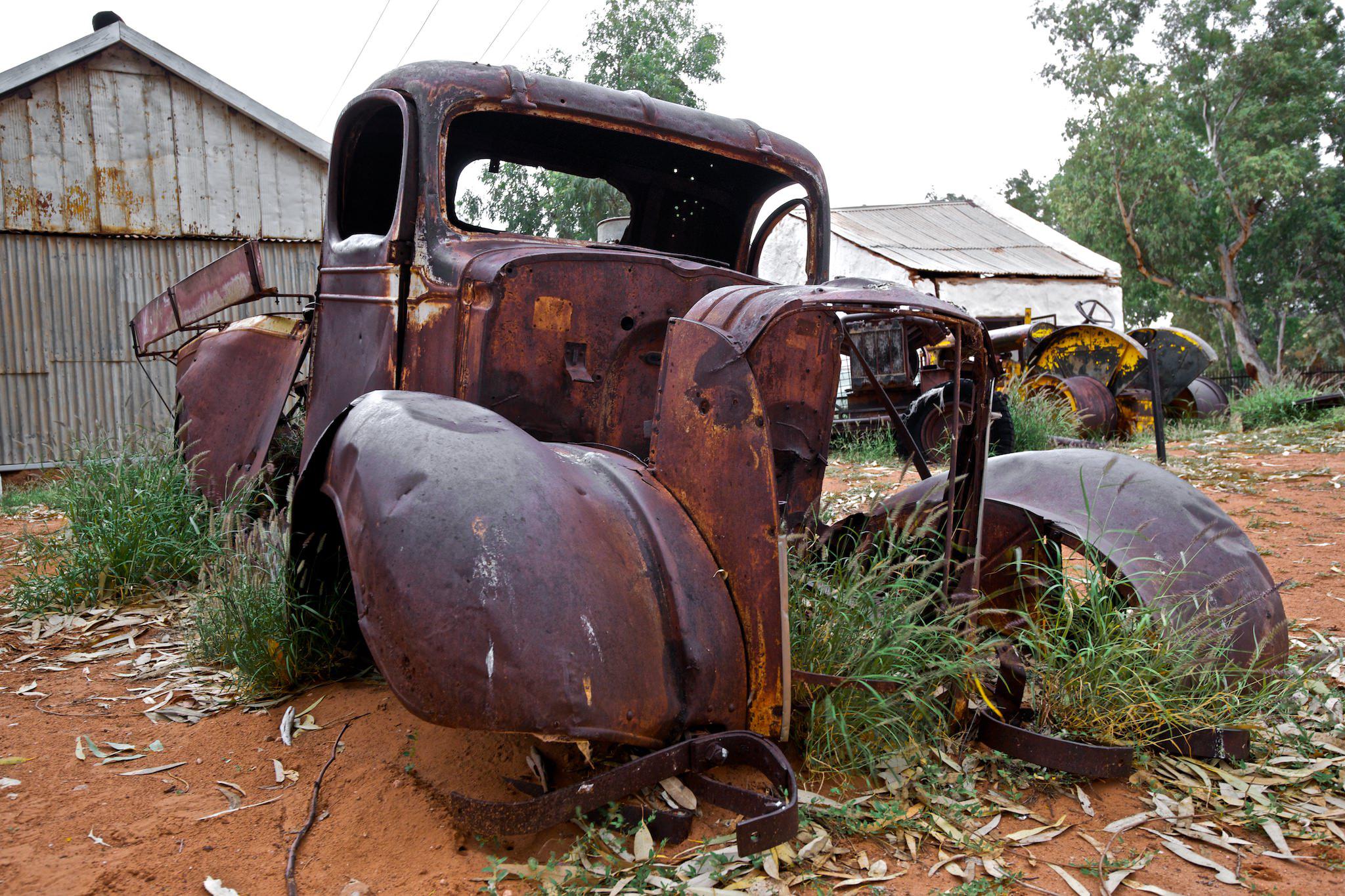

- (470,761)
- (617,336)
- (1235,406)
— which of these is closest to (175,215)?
(617,336)

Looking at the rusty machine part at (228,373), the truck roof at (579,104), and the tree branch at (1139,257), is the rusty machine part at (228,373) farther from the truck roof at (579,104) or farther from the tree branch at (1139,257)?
the tree branch at (1139,257)

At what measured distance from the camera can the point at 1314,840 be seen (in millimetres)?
2482

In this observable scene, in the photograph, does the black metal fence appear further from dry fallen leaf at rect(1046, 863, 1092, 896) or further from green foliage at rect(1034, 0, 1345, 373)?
dry fallen leaf at rect(1046, 863, 1092, 896)

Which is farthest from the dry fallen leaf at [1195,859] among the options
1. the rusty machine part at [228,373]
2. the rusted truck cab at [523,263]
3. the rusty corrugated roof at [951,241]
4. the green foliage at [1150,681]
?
the rusty corrugated roof at [951,241]

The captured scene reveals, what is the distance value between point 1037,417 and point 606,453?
28.5 feet

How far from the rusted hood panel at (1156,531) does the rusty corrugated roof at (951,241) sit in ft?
46.2

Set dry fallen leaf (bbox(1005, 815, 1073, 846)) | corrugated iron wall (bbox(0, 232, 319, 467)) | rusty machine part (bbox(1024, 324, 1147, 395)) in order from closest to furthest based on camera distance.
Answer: dry fallen leaf (bbox(1005, 815, 1073, 846)) → corrugated iron wall (bbox(0, 232, 319, 467)) → rusty machine part (bbox(1024, 324, 1147, 395))

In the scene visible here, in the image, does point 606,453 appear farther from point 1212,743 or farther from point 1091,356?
point 1091,356

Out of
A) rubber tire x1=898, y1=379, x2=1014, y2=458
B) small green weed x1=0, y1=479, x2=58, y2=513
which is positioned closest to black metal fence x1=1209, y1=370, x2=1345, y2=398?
rubber tire x1=898, y1=379, x2=1014, y2=458

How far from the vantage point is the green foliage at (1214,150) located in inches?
990

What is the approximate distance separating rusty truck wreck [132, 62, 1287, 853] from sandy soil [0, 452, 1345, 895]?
11.3 inches

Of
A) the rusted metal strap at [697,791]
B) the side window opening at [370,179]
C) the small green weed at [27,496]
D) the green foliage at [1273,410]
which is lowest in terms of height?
the small green weed at [27,496]

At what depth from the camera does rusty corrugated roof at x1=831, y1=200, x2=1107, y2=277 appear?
58.4 feet

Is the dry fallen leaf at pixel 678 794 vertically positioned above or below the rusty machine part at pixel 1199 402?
below
